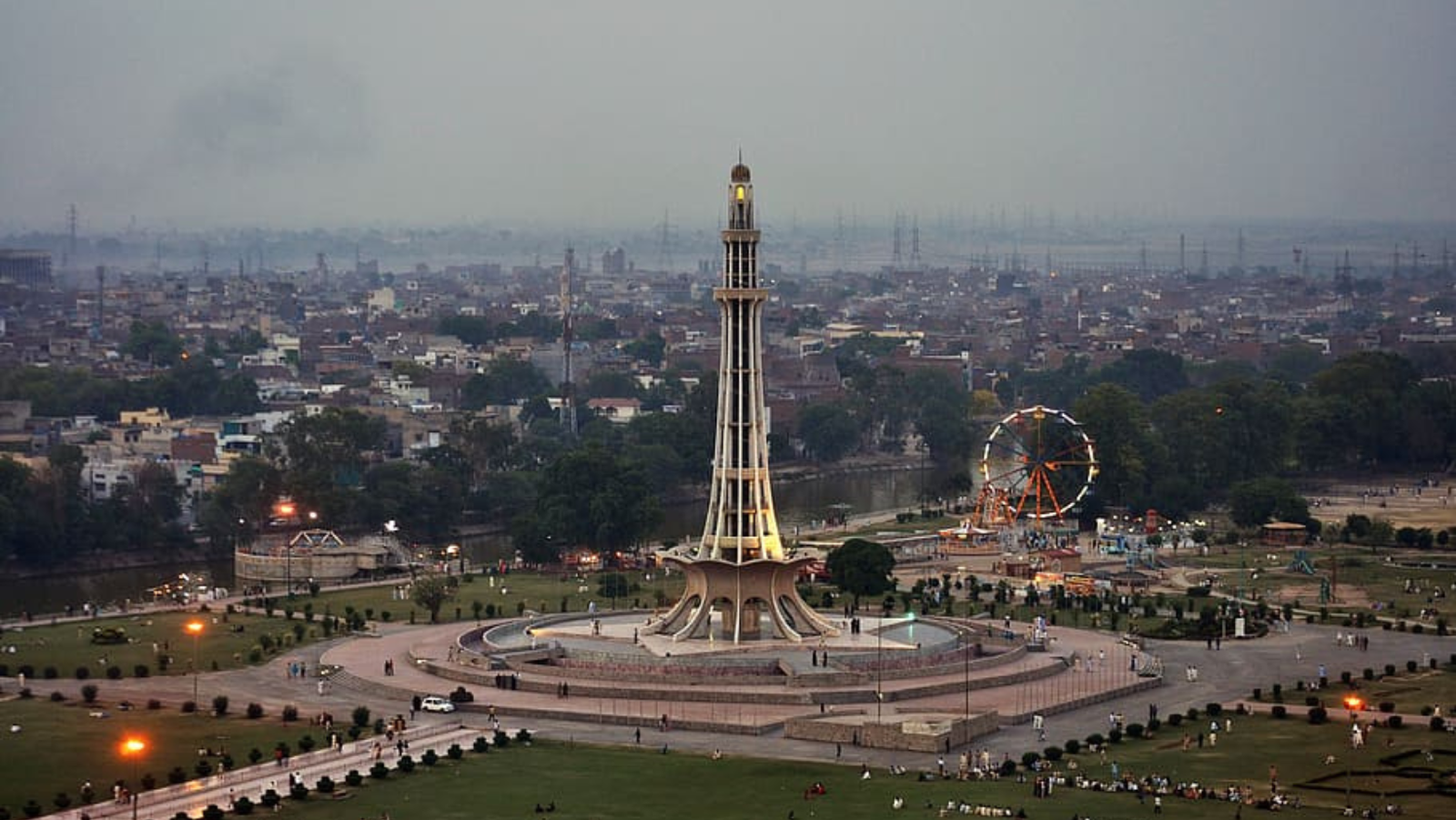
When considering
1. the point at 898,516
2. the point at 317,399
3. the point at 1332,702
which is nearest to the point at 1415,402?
the point at 898,516

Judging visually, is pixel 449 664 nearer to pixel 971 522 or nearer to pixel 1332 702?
pixel 1332 702

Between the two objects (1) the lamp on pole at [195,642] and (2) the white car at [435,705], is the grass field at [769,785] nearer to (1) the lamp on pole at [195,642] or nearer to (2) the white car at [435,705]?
(2) the white car at [435,705]

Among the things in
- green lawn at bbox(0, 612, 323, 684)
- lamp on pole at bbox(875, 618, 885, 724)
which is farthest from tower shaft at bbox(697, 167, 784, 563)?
green lawn at bbox(0, 612, 323, 684)

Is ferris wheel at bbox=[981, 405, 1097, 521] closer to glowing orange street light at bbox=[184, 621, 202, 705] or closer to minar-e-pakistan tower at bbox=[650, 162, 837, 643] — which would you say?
minar-e-pakistan tower at bbox=[650, 162, 837, 643]

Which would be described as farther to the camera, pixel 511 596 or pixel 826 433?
pixel 826 433

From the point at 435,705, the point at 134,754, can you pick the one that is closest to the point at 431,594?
the point at 435,705

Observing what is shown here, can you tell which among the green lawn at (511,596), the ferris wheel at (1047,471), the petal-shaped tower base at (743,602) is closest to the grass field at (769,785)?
the petal-shaped tower base at (743,602)

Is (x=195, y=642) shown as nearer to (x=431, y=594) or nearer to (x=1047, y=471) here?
(x=431, y=594)
